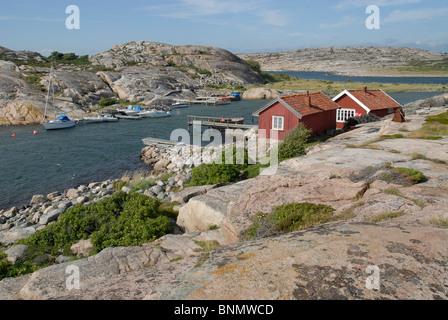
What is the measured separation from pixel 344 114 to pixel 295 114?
8.56 m

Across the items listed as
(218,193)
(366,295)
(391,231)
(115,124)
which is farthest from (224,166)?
(115,124)

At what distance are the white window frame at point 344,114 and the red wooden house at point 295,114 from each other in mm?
2399

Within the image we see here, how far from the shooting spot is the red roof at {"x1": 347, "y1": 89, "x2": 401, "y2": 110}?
31.7m

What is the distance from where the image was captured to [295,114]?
26.9m

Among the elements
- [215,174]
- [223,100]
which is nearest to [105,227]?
[215,174]

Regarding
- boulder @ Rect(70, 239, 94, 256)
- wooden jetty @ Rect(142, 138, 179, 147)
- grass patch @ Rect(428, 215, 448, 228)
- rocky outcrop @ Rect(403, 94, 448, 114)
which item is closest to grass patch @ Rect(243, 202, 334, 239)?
grass patch @ Rect(428, 215, 448, 228)

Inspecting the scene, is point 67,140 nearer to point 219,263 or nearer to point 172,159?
point 172,159

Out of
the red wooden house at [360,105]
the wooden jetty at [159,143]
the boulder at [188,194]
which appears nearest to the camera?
the boulder at [188,194]

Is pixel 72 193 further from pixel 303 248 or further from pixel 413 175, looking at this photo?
pixel 303 248

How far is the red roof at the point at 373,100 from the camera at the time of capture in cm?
3172

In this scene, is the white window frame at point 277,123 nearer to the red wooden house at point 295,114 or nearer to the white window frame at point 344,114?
the red wooden house at point 295,114

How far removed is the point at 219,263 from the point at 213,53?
125630 mm

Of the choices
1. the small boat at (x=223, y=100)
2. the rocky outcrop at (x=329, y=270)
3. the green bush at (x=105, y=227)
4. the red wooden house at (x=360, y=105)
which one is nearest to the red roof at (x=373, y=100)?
the red wooden house at (x=360, y=105)

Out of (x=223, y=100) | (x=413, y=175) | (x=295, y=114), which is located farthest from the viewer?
(x=223, y=100)
